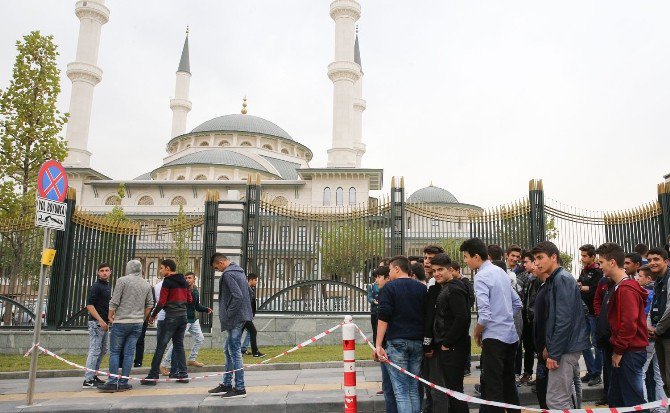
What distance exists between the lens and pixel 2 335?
10805 millimetres

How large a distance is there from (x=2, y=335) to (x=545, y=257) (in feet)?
35.2

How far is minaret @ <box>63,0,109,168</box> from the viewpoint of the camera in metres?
40.2

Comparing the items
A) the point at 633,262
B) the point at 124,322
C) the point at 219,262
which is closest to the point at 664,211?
the point at 633,262

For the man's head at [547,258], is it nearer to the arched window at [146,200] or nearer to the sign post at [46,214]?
the sign post at [46,214]

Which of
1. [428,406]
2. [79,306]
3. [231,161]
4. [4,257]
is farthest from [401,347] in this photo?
[231,161]

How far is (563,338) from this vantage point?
4402mm

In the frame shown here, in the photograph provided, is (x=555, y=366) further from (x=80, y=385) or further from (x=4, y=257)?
(x=4, y=257)

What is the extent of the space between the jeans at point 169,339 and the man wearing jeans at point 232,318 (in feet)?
3.31

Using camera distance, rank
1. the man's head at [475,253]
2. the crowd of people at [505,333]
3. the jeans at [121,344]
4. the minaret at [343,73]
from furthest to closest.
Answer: the minaret at [343,73] → the jeans at [121,344] → the man's head at [475,253] → the crowd of people at [505,333]

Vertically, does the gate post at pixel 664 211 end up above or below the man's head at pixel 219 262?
above

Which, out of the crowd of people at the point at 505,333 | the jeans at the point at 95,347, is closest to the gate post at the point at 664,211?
the crowd of people at the point at 505,333

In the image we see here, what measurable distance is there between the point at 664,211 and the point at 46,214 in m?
11.4

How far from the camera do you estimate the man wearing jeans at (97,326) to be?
7410 millimetres

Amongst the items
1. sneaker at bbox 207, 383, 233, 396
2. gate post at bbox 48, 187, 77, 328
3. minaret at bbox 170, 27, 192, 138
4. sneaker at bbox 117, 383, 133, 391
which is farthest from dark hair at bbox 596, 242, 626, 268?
minaret at bbox 170, 27, 192, 138
